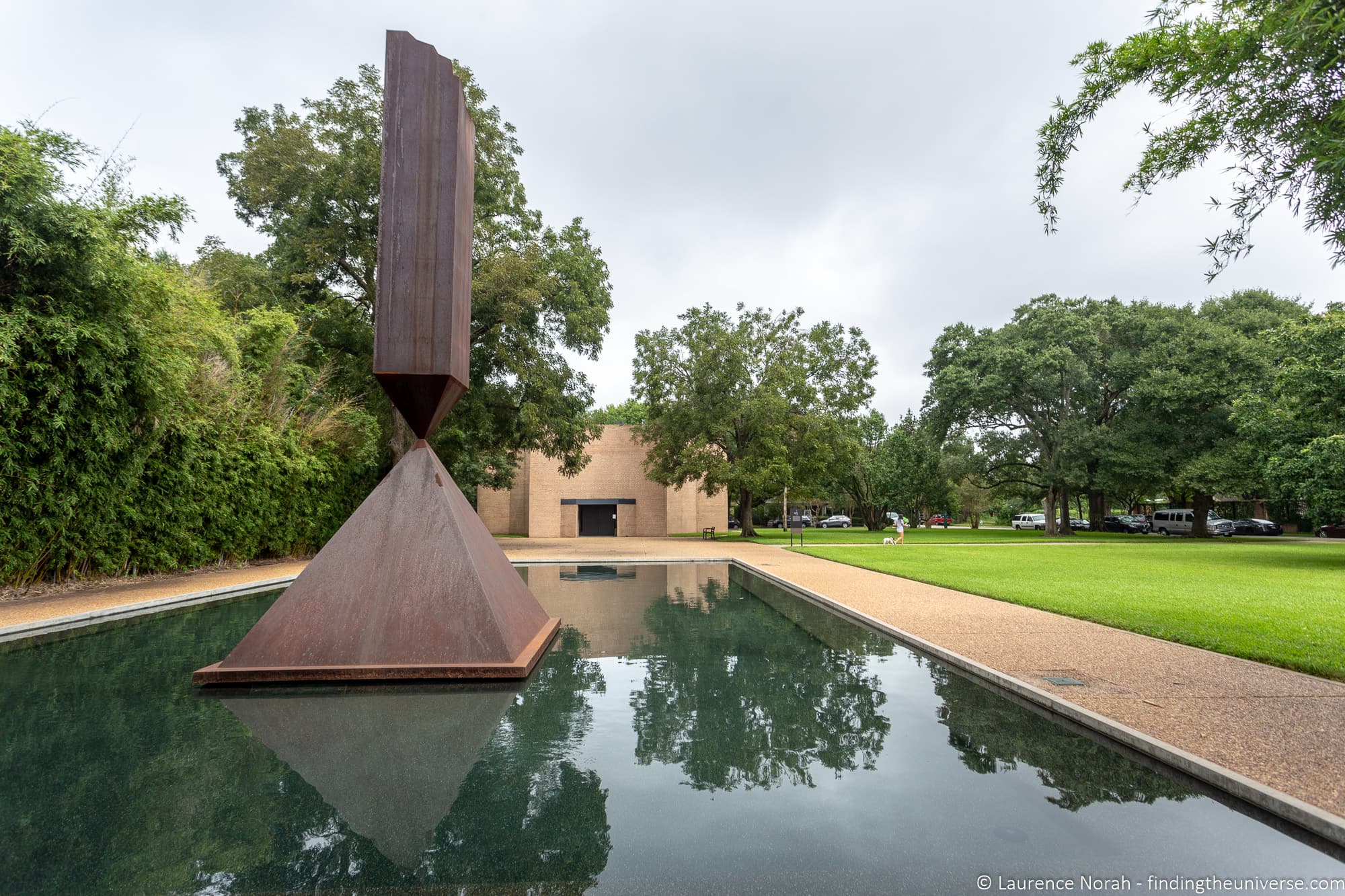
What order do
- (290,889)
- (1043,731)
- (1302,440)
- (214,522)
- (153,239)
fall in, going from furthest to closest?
1. (1302,440)
2. (214,522)
3. (153,239)
4. (1043,731)
5. (290,889)

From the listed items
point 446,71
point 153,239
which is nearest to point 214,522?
point 153,239

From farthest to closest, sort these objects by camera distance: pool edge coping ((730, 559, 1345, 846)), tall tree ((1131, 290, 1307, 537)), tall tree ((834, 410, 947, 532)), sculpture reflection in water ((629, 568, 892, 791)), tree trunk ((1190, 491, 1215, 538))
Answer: tall tree ((834, 410, 947, 532))
tree trunk ((1190, 491, 1215, 538))
tall tree ((1131, 290, 1307, 537))
sculpture reflection in water ((629, 568, 892, 791))
pool edge coping ((730, 559, 1345, 846))

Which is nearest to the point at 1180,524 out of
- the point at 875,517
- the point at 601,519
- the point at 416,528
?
the point at 875,517

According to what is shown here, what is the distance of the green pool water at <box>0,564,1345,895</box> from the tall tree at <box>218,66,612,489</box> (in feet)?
44.8

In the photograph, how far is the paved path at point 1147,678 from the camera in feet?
11.3

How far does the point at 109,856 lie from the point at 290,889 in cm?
88

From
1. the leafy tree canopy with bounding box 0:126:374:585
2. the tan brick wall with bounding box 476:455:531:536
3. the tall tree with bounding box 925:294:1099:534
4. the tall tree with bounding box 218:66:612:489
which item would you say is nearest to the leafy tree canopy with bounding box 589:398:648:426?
the tan brick wall with bounding box 476:455:531:536

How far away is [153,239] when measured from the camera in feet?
31.0

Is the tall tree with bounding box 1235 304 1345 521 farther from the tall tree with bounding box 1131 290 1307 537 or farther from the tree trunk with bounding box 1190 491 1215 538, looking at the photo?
the tree trunk with bounding box 1190 491 1215 538

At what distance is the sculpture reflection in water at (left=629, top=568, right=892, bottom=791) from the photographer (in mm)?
3586

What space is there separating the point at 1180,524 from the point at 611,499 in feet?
108

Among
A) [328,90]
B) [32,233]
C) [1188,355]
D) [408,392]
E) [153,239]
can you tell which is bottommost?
[408,392]

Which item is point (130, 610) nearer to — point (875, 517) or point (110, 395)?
point (110, 395)

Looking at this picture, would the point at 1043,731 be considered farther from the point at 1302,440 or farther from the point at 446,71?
the point at 1302,440
